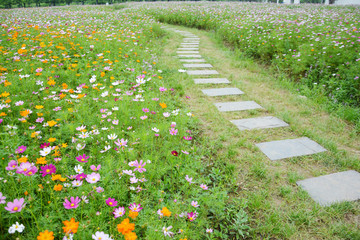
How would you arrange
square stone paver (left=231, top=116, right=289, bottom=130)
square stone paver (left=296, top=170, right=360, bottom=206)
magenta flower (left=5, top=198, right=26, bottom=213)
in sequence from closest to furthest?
magenta flower (left=5, top=198, right=26, bottom=213) → square stone paver (left=296, top=170, right=360, bottom=206) → square stone paver (left=231, top=116, right=289, bottom=130)

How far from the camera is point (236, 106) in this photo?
3.55 meters

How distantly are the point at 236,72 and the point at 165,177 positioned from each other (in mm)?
3802

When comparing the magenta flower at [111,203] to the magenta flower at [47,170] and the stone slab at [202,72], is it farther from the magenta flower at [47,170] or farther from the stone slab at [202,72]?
the stone slab at [202,72]

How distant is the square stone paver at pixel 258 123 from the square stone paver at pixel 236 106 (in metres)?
0.34

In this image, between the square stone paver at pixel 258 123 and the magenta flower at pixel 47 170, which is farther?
the square stone paver at pixel 258 123

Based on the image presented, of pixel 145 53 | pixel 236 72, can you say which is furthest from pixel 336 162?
pixel 145 53

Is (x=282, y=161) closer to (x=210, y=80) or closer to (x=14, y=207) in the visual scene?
(x=14, y=207)

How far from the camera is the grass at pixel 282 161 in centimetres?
174

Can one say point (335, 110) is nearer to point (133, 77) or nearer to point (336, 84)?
point (336, 84)

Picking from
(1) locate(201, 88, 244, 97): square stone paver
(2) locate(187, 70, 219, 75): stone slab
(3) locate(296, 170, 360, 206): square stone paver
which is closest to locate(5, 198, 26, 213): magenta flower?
(3) locate(296, 170, 360, 206): square stone paver

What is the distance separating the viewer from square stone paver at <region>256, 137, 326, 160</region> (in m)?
2.50

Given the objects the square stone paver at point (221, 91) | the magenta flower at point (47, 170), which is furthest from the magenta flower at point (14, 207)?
the square stone paver at point (221, 91)

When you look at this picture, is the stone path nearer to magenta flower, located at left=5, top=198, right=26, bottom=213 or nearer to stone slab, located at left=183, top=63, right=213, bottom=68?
stone slab, located at left=183, top=63, right=213, bottom=68

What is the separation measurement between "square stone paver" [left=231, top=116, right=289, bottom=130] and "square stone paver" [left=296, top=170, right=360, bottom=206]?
1.01 metres
